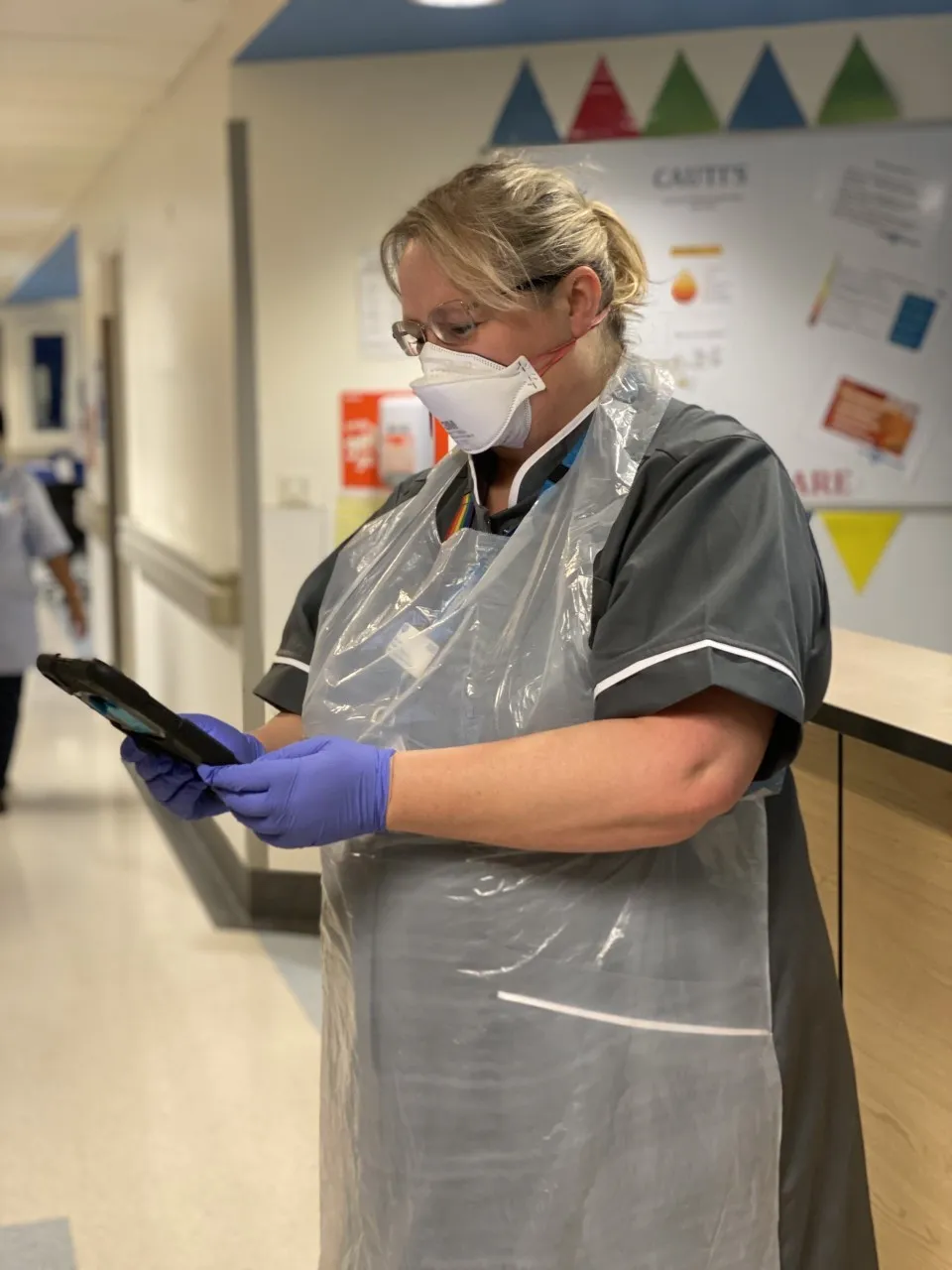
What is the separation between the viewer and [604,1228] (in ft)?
4.07

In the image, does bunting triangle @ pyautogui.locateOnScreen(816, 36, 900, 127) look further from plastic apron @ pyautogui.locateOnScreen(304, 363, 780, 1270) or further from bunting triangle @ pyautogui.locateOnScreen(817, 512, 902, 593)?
plastic apron @ pyautogui.locateOnScreen(304, 363, 780, 1270)

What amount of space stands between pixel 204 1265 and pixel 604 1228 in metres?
1.33

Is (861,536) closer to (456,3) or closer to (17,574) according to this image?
(456,3)

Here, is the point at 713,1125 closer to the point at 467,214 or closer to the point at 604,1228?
the point at 604,1228

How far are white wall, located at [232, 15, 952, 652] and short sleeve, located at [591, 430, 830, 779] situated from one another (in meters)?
2.40

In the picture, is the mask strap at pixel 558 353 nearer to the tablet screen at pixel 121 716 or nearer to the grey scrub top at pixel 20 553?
the tablet screen at pixel 121 716

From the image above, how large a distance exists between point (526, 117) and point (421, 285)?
2.37 metres

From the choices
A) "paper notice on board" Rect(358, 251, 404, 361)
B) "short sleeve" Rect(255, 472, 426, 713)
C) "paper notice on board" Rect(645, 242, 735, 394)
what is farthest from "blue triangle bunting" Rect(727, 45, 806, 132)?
"short sleeve" Rect(255, 472, 426, 713)

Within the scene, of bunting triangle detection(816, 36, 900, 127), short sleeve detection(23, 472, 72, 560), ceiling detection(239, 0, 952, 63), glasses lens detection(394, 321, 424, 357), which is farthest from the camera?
short sleeve detection(23, 472, 72, 560)

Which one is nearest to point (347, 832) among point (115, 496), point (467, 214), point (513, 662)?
point (513, 662)

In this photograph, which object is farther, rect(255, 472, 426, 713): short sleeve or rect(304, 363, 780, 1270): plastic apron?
rect(255, 472, 426, 713): short sleeve

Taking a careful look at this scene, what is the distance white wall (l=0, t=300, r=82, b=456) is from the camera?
534 inches

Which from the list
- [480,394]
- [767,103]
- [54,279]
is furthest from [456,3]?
[54,279]

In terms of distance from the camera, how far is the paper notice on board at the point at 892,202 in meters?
3.35
